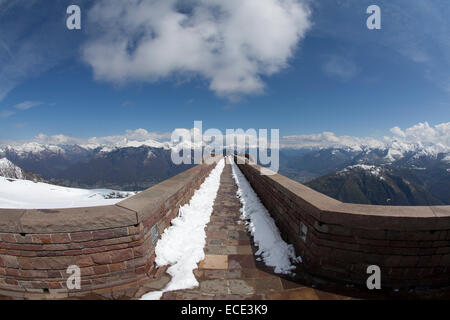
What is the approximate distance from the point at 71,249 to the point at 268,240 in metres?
3.60

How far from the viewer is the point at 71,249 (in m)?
2.63

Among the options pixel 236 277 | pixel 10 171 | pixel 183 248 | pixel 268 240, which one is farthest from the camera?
pixel 10 171

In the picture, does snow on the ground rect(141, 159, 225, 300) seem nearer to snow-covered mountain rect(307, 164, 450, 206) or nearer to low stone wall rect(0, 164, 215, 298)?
low stone wall rect(0, 164, 215, 298)

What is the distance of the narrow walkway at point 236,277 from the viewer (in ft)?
8.95

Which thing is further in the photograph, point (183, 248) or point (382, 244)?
point (183, 248)

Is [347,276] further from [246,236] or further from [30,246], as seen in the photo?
[30,246]

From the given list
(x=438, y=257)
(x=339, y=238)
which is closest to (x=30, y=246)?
→ (x=339, y=238)

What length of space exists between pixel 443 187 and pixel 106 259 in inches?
12227

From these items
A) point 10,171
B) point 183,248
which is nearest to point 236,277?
point 183,248

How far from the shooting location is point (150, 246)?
3.23 m

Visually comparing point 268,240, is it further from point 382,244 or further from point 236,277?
point 382,244

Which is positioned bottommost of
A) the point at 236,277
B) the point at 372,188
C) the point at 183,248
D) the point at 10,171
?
the point at 372,188

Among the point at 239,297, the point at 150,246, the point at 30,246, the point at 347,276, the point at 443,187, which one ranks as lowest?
the point at 443,187

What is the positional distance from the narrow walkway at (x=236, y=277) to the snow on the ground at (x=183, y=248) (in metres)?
0.13
